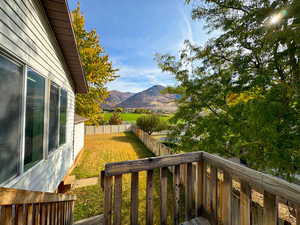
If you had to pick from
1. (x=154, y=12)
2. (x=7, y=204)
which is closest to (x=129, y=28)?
(x=154, y=12)

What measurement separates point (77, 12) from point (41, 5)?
29.6ft

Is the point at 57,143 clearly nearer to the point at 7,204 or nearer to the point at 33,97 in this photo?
the point at 33,97

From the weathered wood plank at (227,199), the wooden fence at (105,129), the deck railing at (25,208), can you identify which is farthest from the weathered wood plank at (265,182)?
the wooden fence at (105,129)

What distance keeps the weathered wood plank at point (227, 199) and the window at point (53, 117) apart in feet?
12.6

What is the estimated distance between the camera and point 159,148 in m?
7.39

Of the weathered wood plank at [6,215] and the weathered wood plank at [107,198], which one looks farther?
the weathered wood plank at [107,198]

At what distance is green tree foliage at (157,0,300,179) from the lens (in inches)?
89.8

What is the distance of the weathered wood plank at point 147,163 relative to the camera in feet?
4.50

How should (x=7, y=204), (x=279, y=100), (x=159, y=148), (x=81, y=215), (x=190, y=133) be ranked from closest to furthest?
(x=7, y=204) → (x=279, y=100) → (x=81, y=215) → (x=190, y=133) → (x=159, y=148)

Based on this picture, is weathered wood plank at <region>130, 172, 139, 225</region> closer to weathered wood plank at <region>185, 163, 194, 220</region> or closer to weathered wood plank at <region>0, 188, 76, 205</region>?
weathered wood plank at <region>185, 163, 194, 220</region>

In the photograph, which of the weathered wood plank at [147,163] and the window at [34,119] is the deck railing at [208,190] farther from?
the window at [34,119]

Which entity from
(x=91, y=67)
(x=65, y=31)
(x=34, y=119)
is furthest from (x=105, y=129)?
(x=34, y=119)

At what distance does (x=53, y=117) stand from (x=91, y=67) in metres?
7.27

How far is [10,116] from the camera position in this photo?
6.79 feet
